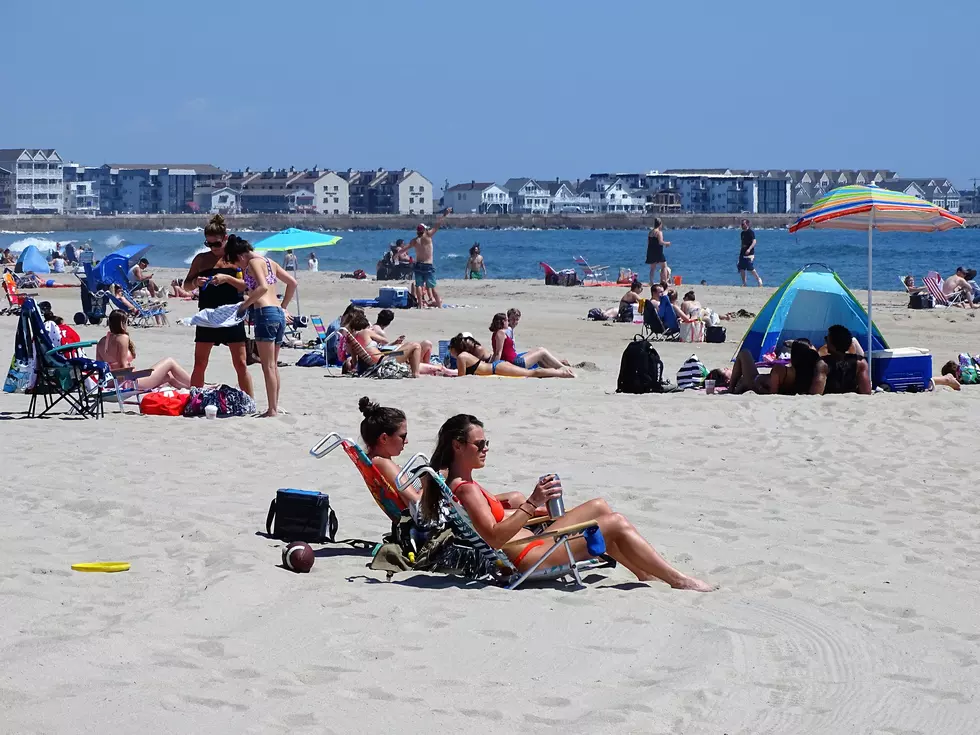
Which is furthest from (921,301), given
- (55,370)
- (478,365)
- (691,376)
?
(55,370)

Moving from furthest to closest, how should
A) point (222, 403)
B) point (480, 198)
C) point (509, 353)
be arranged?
point (480, 198), point (509, 353), point (222, 403)

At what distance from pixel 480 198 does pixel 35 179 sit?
50404 millimetres

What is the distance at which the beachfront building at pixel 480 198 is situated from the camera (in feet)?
513

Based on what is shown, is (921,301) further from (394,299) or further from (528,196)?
(528,196)

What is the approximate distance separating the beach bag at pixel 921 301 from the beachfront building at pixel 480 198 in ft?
445

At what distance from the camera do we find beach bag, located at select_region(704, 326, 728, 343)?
50.5 feet

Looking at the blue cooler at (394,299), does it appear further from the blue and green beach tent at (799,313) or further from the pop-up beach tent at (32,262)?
the pop-up beach tent at (32,262)

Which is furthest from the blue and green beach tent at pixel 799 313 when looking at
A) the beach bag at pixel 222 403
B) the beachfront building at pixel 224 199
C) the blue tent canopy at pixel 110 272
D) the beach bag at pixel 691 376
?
the beachfront building at pixel 224 199

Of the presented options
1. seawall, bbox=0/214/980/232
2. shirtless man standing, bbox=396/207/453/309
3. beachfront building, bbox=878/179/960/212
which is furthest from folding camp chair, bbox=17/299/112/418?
beachfront building, bbox=878/179/960/212

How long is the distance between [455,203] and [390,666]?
514 feet

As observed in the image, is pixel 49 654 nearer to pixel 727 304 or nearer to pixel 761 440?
pixel 761 440

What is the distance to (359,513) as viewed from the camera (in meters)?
6.44

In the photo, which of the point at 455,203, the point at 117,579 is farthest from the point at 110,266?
the point at 455,203

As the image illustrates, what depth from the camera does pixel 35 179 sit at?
140 meters
